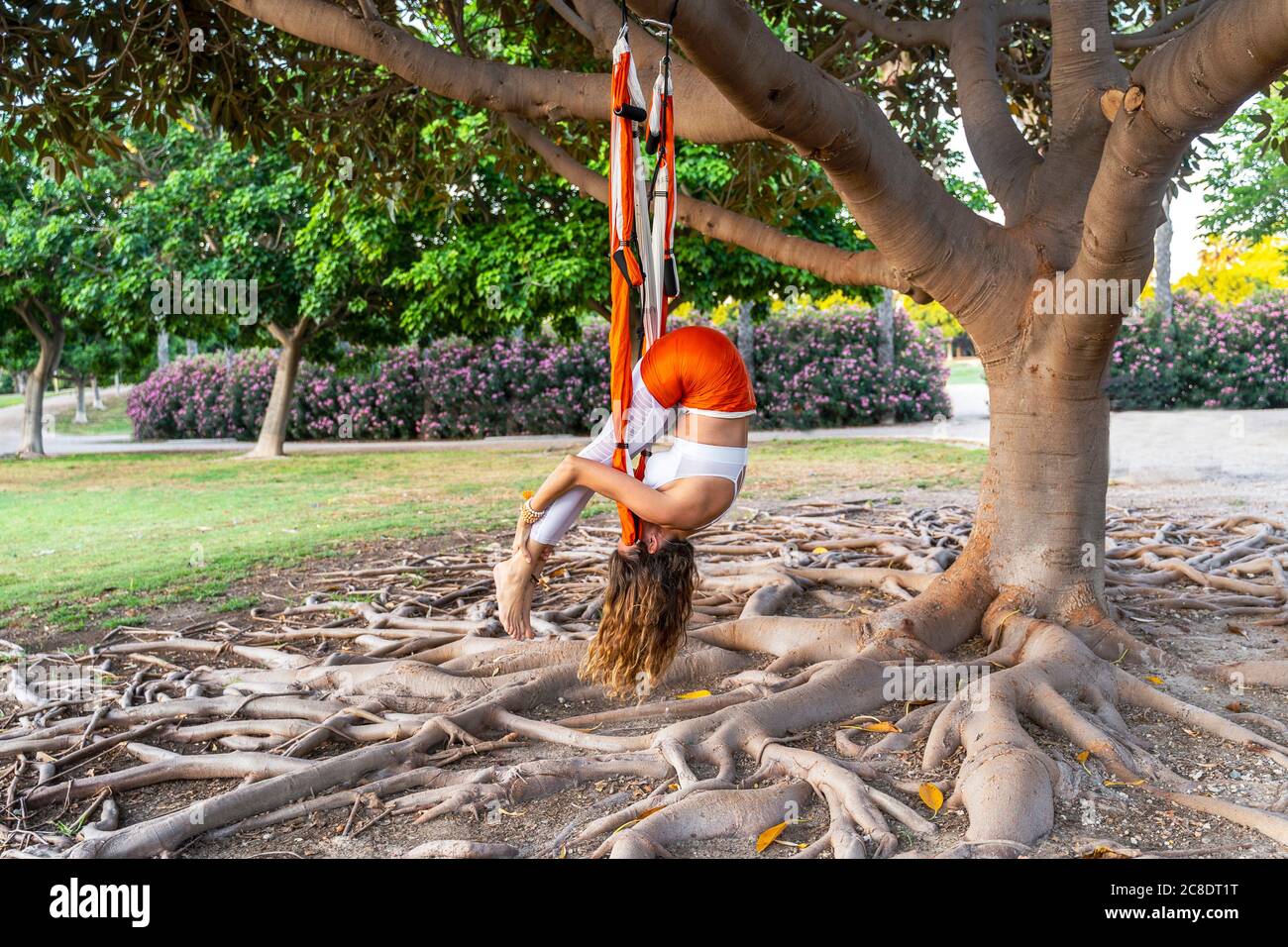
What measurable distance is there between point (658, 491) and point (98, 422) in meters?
36.6

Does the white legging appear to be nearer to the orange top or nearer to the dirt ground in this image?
A: the orange top

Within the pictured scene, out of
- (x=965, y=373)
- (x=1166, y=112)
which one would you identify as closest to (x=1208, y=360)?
(x=1166, y=112)

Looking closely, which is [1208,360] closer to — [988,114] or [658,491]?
[988,114]

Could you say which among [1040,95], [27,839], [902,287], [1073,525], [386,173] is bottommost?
[27,839]

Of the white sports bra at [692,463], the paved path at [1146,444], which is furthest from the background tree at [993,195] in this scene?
the paved path at [1146,444]

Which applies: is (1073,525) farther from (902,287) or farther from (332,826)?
(332,826)

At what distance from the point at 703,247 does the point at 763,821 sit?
11490mm

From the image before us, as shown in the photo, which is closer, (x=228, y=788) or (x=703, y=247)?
(x=228, y=788)

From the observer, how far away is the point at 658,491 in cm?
321

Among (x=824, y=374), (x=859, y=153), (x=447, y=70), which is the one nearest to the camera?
(x=859, y=153)

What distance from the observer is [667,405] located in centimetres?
324

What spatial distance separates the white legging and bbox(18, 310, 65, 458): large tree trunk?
1901 cm

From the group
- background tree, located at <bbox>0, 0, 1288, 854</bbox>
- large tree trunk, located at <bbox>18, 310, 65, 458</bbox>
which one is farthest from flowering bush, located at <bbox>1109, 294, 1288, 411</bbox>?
large tree trunk, located at <bbox>18, 310, 65, 458</bbox>
